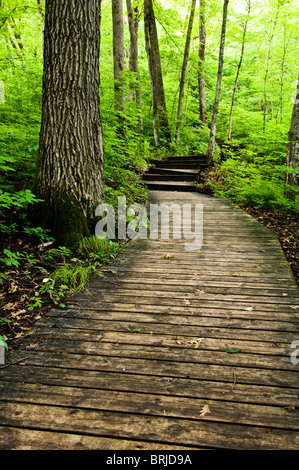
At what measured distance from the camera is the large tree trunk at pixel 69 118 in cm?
395

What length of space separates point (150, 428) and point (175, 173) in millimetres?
9901

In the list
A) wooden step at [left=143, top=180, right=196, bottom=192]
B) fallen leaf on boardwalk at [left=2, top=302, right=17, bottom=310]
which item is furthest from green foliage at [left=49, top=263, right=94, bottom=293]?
wooden step at [left=143, top=180, right=196, bottom=192]

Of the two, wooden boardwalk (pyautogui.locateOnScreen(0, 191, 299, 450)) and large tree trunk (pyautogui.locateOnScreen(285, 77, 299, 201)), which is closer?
wooden boardwalk (pyautogui.locateOnScreen(0, 191, 299, 450))

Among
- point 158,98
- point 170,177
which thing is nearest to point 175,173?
point 170,177

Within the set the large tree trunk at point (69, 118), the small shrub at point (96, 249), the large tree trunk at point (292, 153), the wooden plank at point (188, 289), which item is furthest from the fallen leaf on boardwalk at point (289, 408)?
the large tree trunk at point (292, 153)

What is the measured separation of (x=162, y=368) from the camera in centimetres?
211

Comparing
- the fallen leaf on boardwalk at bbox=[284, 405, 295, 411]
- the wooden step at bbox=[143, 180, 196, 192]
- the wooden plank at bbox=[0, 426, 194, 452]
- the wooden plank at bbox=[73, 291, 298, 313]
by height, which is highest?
the wooden step at bbox=[143, 180, 196, 192]

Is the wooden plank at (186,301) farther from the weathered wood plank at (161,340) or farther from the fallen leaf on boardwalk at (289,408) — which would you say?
the fallen leaf on boardwalk at (289,408)

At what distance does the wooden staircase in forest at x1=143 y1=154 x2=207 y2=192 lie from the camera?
391 inches

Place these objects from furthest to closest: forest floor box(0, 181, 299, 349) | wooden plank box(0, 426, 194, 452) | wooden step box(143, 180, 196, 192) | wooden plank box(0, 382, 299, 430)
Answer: wooden step box(143, 180, 196, 192) < forest floor box(0, 181, 299, 349) < wooden plank box(0, 382, 299, 430) < wooden plank box(0, 426, 194, 452)

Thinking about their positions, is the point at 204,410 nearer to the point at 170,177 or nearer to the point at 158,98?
the point at 170,177

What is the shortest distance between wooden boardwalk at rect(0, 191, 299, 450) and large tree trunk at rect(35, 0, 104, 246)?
1.22 metres

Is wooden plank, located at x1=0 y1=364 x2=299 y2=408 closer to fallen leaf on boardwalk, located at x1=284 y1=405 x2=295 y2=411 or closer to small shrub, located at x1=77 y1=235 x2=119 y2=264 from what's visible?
fallen leaf on boardwalk, located at x1=284 y1=405 x2=295 y2=411

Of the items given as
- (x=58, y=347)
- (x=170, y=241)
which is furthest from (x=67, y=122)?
(x=58, y=347)
